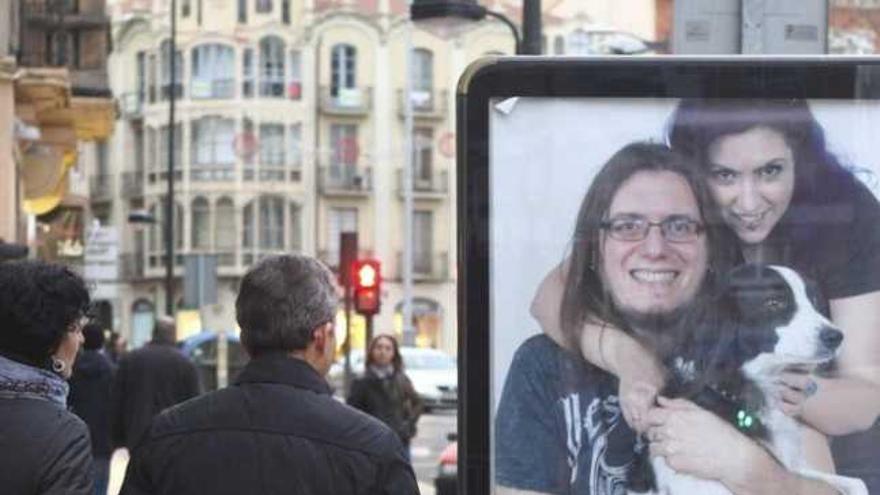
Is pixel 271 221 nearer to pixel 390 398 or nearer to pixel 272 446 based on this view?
pixel 390 398

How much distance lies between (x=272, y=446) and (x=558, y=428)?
64cm

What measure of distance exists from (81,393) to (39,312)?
8805mm

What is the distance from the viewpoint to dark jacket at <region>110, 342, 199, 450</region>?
14039mm

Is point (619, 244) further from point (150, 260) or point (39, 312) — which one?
point (150, 260)

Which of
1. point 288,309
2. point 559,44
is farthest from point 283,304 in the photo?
point 559,44

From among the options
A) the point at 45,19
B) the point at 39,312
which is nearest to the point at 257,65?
the point at 45,19

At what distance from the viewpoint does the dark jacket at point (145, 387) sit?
14.0m

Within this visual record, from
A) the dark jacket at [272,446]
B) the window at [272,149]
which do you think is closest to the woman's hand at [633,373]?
the dark jacket at [272,446]

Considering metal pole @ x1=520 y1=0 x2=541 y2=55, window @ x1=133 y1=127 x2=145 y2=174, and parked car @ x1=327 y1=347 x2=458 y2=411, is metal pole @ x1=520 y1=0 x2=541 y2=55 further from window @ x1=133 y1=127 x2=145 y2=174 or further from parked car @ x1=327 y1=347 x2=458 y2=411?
window @ x1=133 y1=127 x2=145 y2=174

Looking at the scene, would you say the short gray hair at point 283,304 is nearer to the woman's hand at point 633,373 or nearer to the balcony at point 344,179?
the woman's hand at point 633,373

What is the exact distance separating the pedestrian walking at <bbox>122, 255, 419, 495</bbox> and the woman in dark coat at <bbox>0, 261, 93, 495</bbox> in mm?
240

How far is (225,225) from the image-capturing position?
72.6 m

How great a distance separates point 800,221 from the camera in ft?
13.4

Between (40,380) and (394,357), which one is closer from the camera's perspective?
(40,380)
